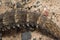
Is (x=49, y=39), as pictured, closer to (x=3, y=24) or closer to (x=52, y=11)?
(x=52, y=11)

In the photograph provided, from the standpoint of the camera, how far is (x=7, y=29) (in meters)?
2.48

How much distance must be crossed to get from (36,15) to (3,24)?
0.33m

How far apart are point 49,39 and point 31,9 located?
0.34 m

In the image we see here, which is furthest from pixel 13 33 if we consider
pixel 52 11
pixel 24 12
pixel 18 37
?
pixel 52 11

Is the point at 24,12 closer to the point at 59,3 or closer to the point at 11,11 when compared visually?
the point at 11,11

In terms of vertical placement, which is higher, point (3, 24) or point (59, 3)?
point (59, 3)

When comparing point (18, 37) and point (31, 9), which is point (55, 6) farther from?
point (18, 37)

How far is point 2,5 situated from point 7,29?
0.25m

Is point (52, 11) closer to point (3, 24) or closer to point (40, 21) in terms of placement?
point (40, 21)

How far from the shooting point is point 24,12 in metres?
2.47

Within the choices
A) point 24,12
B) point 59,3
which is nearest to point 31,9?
point 24,12

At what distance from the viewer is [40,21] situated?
8.00 feet

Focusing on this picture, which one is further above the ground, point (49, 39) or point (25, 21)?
point (25, 21)

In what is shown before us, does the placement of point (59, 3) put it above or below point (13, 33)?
above
